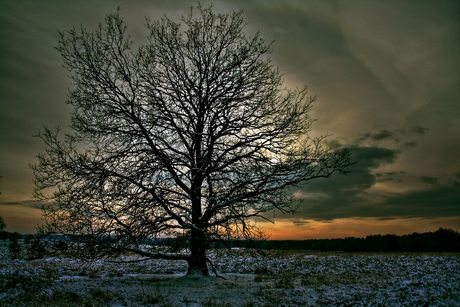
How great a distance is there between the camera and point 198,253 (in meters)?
8.56

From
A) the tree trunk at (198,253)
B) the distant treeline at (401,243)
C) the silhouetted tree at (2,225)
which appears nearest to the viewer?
the tree trunk at (198,253)

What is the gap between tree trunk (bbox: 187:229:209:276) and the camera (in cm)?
803

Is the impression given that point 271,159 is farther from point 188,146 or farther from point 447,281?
point 447,281

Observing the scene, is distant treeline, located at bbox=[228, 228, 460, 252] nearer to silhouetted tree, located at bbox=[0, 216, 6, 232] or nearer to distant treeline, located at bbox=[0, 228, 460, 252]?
distant treeline, located at bbox=[0, 228, 460, 252]

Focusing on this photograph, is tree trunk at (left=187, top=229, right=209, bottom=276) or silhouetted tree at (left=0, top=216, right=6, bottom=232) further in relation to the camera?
silhouetted tree at (left=0, top=216, right=6, bottom=232)

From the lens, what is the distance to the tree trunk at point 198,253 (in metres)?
8.03

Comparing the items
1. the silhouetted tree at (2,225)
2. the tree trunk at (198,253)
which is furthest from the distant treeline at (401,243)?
the silhouetted tree at (2,225)

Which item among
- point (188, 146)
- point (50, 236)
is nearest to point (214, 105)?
point (188, 146)

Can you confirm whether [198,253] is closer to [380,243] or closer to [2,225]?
[380,243]

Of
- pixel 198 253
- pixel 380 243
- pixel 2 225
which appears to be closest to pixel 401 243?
pixel 380 243

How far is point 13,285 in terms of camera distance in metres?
6.60

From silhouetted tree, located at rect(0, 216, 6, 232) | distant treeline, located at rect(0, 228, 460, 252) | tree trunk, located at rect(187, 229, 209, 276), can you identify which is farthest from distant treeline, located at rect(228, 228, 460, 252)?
silhouetted tree, located at rect(0, 216, 6, 232)

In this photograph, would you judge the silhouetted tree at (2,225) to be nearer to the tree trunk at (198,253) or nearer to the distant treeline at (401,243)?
the distant treeline at (401,243)

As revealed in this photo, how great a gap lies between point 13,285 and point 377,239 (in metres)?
41.3
